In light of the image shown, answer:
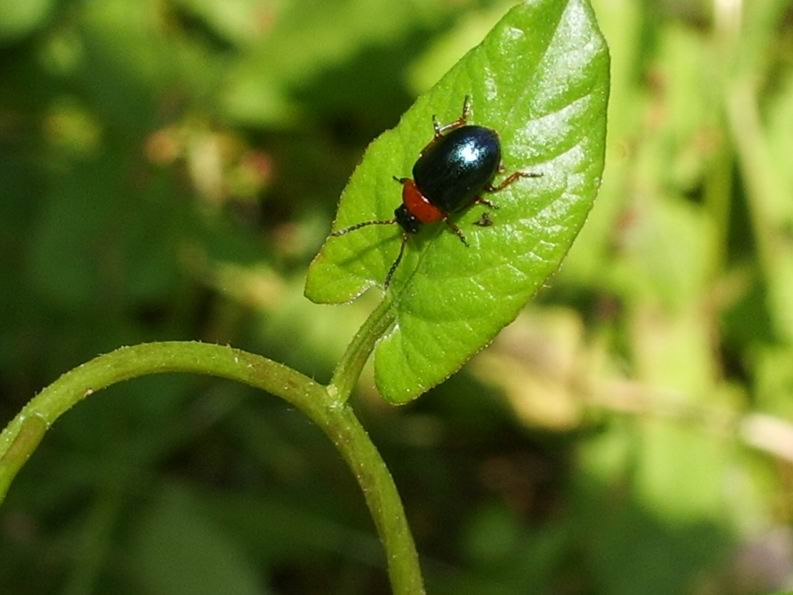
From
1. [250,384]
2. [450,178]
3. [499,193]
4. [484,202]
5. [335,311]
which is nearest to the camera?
[250,384]

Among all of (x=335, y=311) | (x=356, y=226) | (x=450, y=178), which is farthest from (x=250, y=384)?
(x=335, y=311)

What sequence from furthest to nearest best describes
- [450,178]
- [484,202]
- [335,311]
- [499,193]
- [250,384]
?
[335,311]
[450,178]
[484,202]
[499,193]
[250,384]

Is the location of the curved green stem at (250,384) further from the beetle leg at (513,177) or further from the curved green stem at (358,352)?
the beetle leg at (513,177)

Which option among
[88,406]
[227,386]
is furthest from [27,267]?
[227,386]

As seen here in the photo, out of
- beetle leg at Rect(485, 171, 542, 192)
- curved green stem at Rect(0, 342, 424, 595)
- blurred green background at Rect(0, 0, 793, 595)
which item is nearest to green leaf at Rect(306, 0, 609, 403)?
beetle leg at Rect(485, 171, 542, 192)

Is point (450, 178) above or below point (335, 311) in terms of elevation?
below

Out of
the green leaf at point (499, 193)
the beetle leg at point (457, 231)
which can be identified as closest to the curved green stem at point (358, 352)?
the green leaf at point (499, 193)

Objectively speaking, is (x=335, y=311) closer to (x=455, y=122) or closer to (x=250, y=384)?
(x=455, y=122)

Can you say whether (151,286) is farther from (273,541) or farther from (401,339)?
(401,339)
